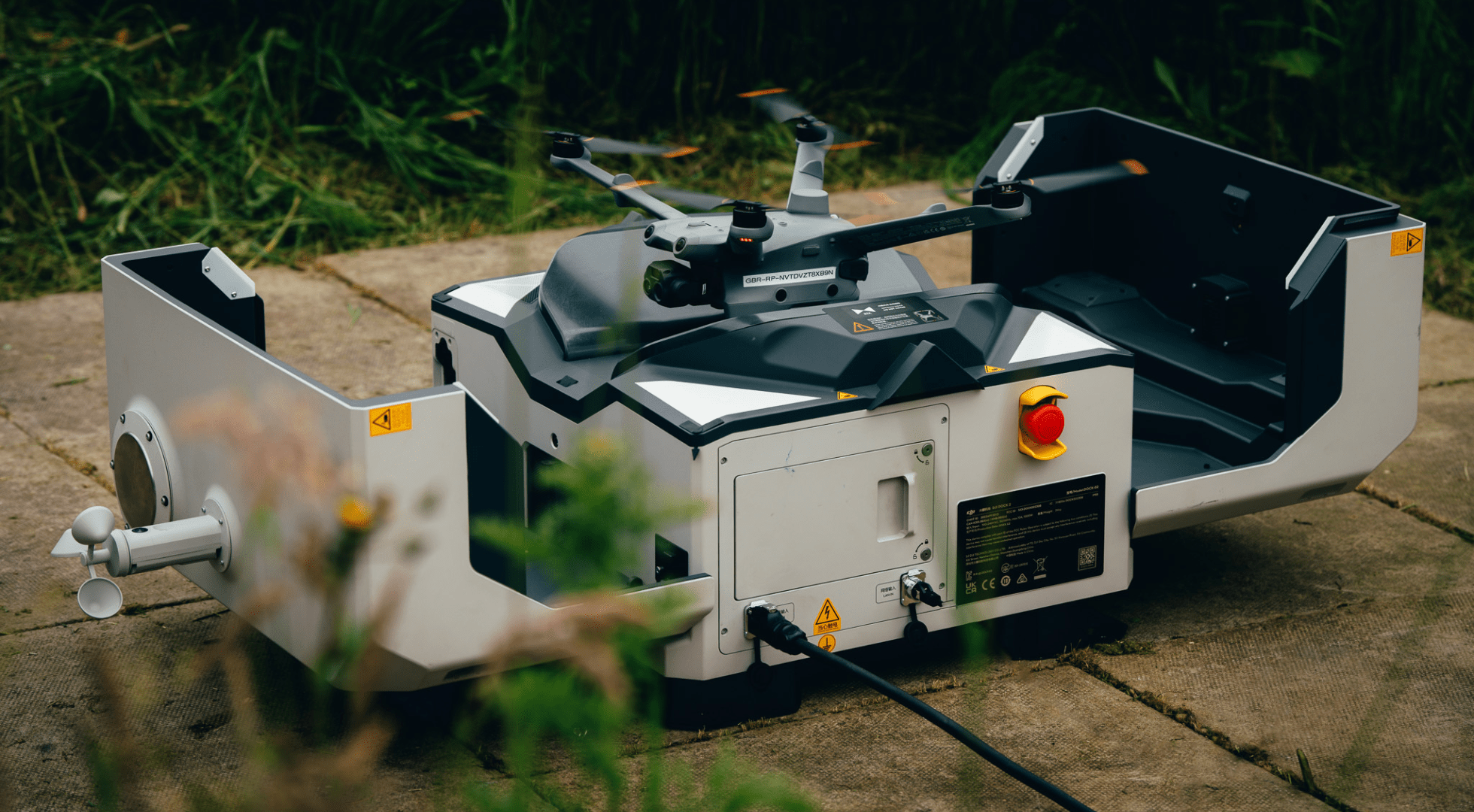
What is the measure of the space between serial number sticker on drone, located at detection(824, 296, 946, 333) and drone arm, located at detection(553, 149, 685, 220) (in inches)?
18.5

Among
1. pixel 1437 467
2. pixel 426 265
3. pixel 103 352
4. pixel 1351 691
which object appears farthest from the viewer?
pixel 426 265

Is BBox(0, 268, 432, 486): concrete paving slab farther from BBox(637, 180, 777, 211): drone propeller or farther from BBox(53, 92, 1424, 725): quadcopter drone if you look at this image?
BBox(637, 180, 777, 211): drone propeller

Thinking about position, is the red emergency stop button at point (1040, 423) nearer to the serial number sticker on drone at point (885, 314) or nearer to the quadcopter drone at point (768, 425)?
the quadcopter drone at point (768, 425)

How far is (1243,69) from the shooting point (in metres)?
6.88

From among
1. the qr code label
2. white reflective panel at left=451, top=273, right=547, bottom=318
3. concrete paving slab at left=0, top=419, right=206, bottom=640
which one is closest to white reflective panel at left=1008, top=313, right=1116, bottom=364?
the qr code label

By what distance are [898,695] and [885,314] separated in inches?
29.7

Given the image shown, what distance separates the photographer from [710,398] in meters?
2.86

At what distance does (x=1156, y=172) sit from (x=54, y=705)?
2.75 meters

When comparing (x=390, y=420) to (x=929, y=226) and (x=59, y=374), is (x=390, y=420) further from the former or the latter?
(x=59, y=374)

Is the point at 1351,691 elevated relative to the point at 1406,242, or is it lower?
lower

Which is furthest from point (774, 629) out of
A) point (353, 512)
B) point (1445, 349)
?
point (1445, 349)

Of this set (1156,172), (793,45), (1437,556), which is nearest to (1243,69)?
(793,45)

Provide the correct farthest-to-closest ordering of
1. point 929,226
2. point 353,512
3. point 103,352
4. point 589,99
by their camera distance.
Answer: point 589,99, point 103,352, point 929,226, point 353,512

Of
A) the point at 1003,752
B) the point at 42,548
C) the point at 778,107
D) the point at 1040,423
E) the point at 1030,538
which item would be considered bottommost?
the point at 1003,752
